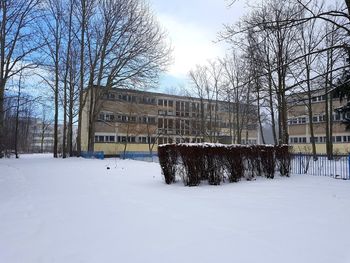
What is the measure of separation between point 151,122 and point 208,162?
48998 mm

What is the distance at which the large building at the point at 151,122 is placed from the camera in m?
51.4

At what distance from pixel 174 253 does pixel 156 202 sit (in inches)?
151

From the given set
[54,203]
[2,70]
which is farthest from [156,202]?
[2,70]

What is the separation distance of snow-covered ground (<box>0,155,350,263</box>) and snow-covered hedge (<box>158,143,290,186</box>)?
2.01 metres

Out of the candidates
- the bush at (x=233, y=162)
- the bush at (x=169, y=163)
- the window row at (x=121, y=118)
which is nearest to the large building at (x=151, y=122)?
the window row at (x=121, y=118)

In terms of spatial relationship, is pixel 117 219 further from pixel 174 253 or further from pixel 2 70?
pixel 2 70

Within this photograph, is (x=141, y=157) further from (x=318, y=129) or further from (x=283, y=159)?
(x=318, y=129)

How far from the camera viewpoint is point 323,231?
5.32 m

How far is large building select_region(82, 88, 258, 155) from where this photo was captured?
169ft

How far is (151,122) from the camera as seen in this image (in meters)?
60.4

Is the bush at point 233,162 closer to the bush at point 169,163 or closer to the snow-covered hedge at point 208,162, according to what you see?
the snow-covered hedge at point 208,162

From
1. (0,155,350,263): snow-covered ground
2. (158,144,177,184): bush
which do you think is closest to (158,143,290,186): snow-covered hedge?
(158,144,177,184): bush

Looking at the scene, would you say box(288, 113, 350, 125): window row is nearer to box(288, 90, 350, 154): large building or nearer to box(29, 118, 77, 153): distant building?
box(288, 90, 350, 154): large building

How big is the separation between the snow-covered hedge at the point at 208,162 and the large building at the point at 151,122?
30825 mm
